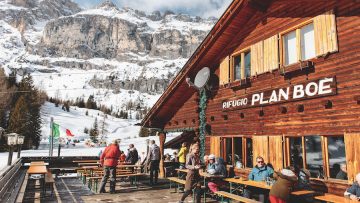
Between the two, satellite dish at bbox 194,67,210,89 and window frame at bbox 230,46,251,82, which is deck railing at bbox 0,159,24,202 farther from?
window frame at bbox 230,46,251,82

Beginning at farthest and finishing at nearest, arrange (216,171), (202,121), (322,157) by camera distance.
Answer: (202,121) < (216,171) < (322,157)

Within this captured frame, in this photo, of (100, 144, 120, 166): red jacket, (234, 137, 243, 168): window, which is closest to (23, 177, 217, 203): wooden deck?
(100, 144, 120, 166): red jacket

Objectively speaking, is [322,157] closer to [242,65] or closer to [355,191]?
[355,191]

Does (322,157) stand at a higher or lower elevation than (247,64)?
lower

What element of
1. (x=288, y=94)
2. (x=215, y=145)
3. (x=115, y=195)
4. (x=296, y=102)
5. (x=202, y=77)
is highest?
(x=202, y=77)

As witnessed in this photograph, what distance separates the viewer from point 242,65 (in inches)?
489

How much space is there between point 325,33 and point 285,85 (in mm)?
1985

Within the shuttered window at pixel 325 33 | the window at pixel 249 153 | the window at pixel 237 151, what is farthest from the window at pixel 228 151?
the shuttered window at pixel 325 33

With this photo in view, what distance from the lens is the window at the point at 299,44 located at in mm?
9617

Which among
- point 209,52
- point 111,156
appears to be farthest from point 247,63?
point 111,156

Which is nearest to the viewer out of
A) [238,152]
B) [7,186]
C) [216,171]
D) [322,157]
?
[322,157]

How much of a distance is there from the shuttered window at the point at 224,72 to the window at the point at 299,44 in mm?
3000

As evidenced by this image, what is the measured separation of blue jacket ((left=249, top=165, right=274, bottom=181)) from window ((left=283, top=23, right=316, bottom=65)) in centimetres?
344

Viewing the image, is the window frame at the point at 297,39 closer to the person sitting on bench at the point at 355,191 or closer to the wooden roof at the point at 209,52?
the wooden roof at the point at 209,52
